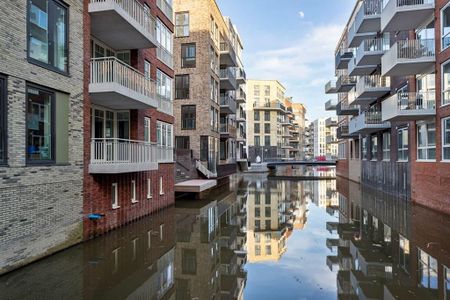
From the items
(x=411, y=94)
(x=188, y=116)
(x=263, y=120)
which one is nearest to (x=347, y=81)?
(x=188, y=116)

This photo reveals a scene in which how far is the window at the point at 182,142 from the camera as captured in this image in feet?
94.4

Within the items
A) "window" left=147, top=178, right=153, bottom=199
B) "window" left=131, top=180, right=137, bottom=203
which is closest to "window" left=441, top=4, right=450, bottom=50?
"window" left=147, top=178, right=153, bottom=199

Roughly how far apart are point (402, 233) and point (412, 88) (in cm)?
1048

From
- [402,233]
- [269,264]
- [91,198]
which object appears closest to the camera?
[269,264]

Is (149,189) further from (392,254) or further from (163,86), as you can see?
(392,254)

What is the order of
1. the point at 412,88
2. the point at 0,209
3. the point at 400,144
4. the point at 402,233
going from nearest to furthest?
the point at 0,209
the point at 402,233
the point at 412,88
the point at 400,144

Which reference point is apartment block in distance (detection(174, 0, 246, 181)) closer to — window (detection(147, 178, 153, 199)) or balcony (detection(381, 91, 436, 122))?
window (detection(147, 178, 153, 199))

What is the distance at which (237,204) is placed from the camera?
19203 mm

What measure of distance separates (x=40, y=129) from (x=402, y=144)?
1902 centimetres

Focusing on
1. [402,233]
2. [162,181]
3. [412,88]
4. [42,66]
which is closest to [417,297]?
[402,233]

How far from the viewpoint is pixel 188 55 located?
93.6 ft

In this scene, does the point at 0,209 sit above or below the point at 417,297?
above

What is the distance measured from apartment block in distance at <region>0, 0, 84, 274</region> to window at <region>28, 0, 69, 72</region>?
0.08 ft

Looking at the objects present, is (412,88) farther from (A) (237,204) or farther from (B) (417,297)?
(B) (417,297)
